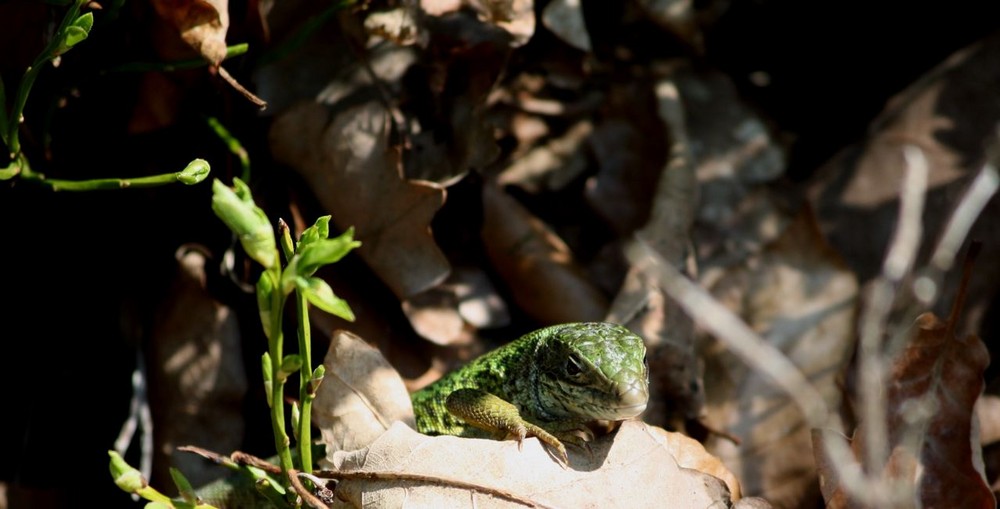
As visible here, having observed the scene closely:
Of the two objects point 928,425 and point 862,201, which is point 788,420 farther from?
point 862,201

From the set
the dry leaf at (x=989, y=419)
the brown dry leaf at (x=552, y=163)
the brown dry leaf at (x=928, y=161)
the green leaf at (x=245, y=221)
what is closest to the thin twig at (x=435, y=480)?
the green leaf at (x=245, y=221)

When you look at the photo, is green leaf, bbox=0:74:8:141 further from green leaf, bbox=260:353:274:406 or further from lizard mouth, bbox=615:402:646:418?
lizard mouth, bbox=615:402:646:418

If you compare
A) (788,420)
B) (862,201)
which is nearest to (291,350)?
(788,420)

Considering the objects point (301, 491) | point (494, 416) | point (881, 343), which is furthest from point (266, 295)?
point (881, 343)

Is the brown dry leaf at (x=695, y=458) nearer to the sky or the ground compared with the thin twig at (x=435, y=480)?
nearer to the ground

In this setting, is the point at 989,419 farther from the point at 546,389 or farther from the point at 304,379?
the point at 304,379

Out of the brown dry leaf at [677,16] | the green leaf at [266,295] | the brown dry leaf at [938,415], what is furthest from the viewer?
the brown dry leaf at [677,16]

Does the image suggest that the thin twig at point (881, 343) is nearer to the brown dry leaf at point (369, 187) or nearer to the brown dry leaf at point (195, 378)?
the brown dry leaf at point (369, 187)
